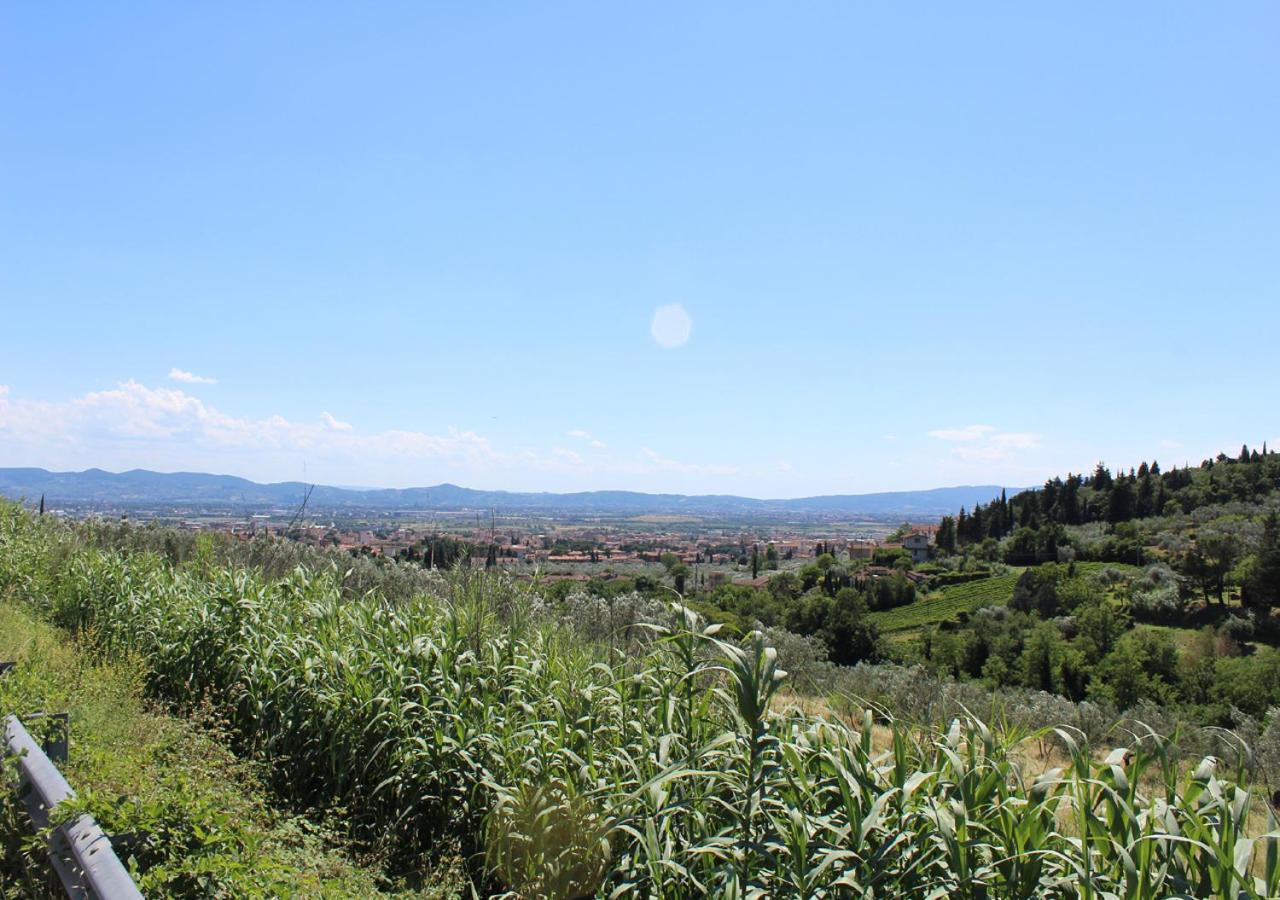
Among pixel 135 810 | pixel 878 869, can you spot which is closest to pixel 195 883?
pixel 135 810

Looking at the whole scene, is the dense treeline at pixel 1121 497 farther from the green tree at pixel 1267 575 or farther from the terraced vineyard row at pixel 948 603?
the green tree at pixel 1267 575

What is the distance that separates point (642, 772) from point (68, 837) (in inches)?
77.0

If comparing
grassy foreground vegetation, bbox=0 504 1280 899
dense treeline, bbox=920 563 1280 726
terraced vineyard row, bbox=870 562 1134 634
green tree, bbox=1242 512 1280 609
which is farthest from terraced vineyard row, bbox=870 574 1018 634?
grassy foreground vegetation, bbox=0 504 1280 899

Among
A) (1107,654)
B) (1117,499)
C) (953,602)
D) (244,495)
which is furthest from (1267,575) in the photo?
(244,495)

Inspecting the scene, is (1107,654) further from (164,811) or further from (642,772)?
(164,811)

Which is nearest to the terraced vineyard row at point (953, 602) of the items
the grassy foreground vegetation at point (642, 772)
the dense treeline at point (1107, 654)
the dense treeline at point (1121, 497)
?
the dense treeline at point (1107, 654)

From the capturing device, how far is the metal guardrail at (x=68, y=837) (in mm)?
2105

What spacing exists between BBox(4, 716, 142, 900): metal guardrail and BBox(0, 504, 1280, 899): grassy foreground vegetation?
1.31m

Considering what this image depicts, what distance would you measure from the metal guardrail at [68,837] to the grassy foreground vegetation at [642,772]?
51.5 inches

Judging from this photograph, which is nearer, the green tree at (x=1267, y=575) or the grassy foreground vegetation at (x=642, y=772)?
the grassy foreground vegetation at (x=642, y=772)

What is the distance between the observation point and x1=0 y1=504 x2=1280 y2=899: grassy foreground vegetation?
2242mm

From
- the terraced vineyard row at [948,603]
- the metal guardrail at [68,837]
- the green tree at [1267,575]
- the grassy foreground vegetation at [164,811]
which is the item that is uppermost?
the metal guardrail at [68,837]

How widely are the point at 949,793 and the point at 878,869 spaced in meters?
0.44

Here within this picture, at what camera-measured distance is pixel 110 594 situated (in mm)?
7652
